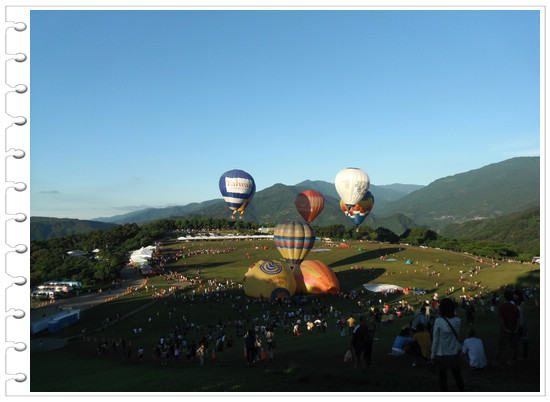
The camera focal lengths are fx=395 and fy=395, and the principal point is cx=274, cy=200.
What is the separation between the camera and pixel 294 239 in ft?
164

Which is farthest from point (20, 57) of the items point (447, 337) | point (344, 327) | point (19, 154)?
point (344, 327)

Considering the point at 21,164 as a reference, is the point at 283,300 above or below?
below

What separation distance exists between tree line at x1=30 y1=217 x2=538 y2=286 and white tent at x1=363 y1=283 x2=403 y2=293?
124 ft

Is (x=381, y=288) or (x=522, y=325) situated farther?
(x=381, y=288)

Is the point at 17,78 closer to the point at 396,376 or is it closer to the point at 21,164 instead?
the point at 21,164

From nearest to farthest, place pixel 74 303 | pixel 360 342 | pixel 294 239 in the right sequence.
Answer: pixel 360 342, pixel 74 303, pixel 294 239

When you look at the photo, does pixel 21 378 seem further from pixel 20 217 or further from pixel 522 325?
pixel 522 325

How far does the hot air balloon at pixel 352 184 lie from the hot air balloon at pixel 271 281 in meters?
41.0

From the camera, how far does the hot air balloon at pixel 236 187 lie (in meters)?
72.3

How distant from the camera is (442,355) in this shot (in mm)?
6734

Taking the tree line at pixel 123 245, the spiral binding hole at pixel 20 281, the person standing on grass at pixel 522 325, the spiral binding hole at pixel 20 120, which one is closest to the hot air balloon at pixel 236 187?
the tree line at pixel 123 245

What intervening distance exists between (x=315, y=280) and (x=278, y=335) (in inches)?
705
